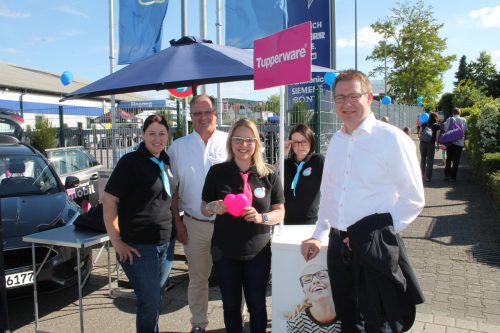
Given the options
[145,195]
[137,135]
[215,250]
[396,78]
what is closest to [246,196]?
[215,250]

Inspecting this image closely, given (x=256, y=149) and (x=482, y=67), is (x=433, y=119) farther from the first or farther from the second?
(x=482, y=67)

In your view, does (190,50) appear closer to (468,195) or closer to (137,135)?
(137,135)

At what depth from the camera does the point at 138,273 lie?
2.99m

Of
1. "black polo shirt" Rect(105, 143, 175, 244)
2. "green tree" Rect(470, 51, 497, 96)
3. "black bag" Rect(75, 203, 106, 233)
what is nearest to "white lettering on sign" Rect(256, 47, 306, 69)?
"black polo shirt" Rect(105, 143, 175, 244)

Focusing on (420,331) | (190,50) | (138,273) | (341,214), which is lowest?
(420,331)

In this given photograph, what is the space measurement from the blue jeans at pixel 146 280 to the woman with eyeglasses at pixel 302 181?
1.36 metres

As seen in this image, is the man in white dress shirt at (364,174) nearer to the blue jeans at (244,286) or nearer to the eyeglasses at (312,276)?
the eyeglasses at (312,276)

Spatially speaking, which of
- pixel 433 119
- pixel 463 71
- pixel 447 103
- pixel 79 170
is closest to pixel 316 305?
pixel 79 170

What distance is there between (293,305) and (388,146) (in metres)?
1.40

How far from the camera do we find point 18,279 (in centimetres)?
393

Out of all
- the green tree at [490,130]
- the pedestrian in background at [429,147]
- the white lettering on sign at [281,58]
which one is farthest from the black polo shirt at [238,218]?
the green tree at [490,130]

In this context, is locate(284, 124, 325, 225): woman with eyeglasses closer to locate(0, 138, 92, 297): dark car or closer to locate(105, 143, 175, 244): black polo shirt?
locate(105, 143, 175, 244): black polo shirt

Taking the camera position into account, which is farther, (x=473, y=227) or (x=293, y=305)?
(x=473, y=227)

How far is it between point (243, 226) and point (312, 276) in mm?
597
